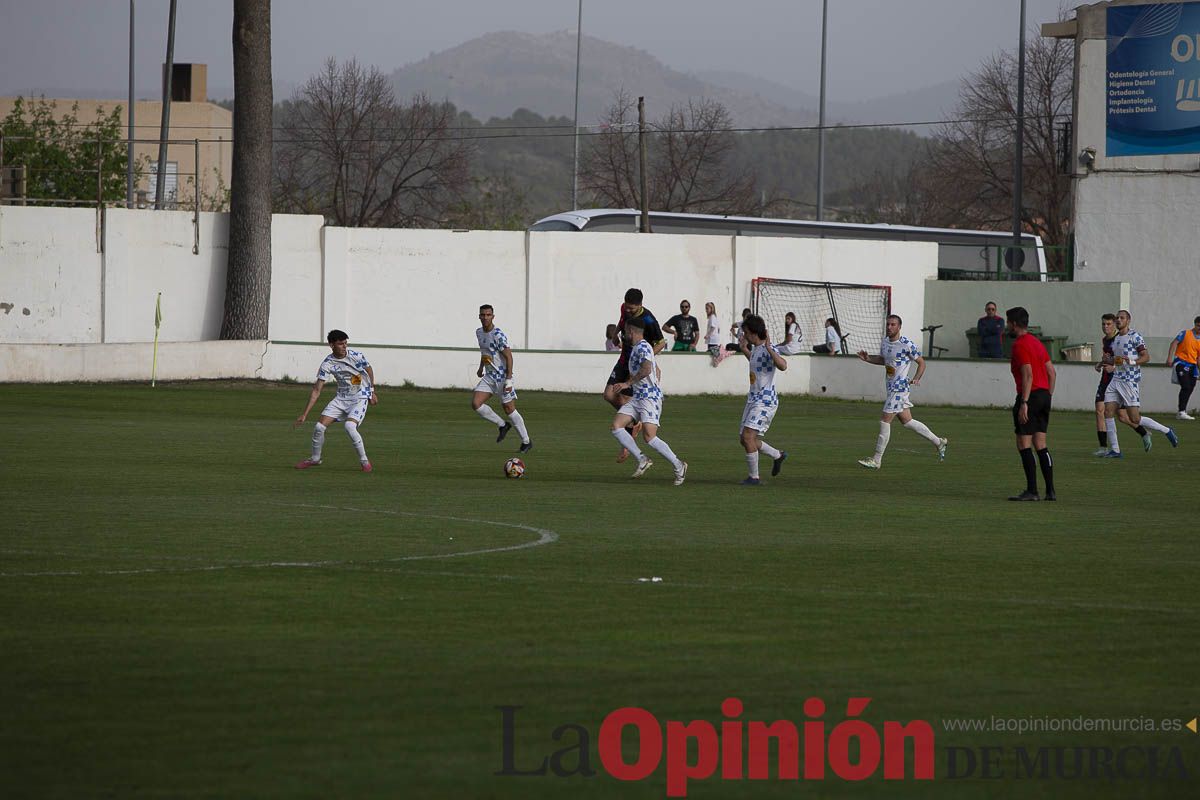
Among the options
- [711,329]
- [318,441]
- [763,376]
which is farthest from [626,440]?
[711,329]

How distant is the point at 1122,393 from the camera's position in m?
23.2

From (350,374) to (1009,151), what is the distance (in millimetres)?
69223

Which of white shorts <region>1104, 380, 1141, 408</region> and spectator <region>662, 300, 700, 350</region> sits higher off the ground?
spectator <region>662, 300, 700, 350</region>

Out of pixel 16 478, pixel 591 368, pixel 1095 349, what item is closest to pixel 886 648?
pixel 16 478

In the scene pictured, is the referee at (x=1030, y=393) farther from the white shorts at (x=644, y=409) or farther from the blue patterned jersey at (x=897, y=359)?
the blue patterned jersey at (x=897, y=359)

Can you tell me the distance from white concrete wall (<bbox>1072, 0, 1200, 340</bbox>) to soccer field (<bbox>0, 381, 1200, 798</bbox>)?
2863cm

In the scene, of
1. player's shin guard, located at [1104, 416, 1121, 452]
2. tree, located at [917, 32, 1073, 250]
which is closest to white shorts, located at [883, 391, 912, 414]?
player's shin guard, located at [1104, 416, 1121, 452]

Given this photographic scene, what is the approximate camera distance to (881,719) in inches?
282

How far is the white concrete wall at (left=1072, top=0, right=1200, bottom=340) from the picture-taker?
147 ft

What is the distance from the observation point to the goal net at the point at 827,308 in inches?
1746

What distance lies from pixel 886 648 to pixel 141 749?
13.5ft

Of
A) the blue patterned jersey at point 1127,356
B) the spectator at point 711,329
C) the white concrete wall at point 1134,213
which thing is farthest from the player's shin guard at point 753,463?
the white concrete wall at point 1134,213

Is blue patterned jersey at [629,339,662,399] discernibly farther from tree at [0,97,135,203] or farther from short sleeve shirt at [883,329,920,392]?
tree at [0,97,135,203]

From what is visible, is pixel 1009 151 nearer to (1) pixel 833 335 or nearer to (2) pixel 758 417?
(1) pixel 833 335
